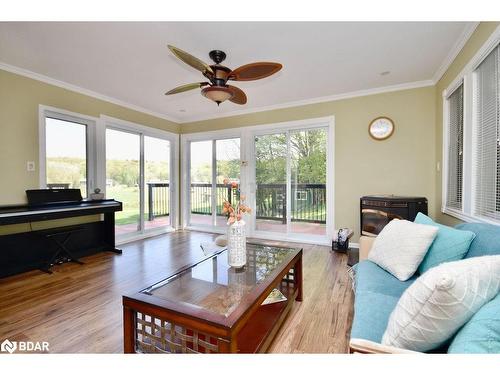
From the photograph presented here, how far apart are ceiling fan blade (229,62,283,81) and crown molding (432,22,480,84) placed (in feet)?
5.96

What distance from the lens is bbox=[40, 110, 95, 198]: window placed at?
3223 millimetres

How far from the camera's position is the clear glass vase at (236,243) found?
5.96 feet

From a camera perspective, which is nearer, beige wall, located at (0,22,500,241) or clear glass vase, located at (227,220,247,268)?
clear glass vase, located at (227,220,247,268)

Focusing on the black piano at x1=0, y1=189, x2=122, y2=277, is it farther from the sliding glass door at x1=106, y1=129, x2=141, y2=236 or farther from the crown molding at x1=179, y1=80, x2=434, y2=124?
the crown molding at x1=179, y1=80, x2=434, y2=124

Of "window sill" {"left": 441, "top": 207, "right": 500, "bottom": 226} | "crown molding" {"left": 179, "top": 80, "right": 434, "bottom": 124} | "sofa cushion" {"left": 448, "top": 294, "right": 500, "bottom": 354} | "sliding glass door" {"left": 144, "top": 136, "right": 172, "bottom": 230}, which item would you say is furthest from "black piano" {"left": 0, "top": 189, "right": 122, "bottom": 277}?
"window sill" {"left": 441, "top": 207, "right": 500, "bottom": 226}

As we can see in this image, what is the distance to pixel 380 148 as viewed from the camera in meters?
3.64

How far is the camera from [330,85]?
345cm

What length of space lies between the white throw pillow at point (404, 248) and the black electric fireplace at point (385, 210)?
4.31ft

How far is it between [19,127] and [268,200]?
3765 mm

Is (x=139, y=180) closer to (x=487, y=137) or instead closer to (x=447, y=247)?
(x=447, y=247)

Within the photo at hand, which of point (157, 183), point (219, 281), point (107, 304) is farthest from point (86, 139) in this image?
point (219, 281)

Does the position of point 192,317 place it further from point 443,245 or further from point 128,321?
point 443,245

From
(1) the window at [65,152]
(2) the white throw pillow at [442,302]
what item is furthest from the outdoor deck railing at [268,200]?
(2) the white throw pillow at [442,302]
